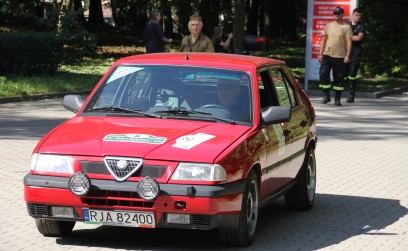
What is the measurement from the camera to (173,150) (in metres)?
8.04

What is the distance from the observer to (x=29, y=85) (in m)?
24.4

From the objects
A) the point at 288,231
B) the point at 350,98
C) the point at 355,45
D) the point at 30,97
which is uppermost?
the point at 288,231

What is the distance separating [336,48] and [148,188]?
51.5ft

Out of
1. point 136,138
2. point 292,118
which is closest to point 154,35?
point 292,118

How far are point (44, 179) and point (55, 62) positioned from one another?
20.7 metres

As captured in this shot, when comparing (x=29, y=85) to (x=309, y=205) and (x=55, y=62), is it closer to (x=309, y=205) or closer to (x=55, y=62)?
(x=55, y=62)

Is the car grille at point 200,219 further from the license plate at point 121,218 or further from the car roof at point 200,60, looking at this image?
the car roof at point 200,60

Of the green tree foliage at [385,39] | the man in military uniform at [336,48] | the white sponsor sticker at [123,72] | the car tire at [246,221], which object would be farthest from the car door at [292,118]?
the green tree foliage at [385,39]

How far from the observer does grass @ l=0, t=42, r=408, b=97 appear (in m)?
24.2

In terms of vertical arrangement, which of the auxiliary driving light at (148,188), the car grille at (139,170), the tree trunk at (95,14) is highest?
the car grille at (139,170)

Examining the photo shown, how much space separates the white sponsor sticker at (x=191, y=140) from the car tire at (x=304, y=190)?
88.4 inches

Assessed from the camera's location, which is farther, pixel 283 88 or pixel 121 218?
pixel 283 88

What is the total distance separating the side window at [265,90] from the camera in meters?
9.44

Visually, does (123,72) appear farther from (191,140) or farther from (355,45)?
(355,45)
